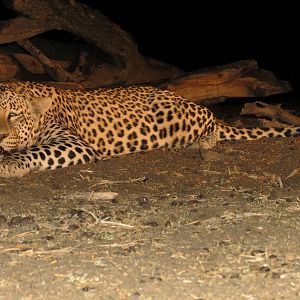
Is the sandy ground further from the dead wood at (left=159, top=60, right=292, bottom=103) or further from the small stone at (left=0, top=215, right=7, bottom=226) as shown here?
the dead wood at (left=159, top=60, right=292, bottom=103)

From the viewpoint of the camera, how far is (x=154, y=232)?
19.2ft

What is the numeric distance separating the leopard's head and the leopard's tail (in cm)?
221

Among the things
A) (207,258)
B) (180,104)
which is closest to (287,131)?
(180,104)

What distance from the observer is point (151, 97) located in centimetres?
1038

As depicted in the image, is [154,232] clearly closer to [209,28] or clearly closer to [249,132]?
[249,132]

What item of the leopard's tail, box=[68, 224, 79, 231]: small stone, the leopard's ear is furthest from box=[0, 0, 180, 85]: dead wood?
box=[68, 224, 79, 231]: small stone

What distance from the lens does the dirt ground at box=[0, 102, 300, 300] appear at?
4.72 m

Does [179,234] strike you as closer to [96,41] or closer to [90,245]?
[90,245]

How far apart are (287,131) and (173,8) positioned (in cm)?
1181

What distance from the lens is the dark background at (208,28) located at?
805 inches

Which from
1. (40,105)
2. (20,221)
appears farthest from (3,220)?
(40,105)

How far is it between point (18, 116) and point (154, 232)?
11.8 feet

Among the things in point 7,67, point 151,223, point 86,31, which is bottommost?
point 7,67

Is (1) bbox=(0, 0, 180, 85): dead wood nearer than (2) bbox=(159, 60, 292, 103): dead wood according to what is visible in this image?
Yes
